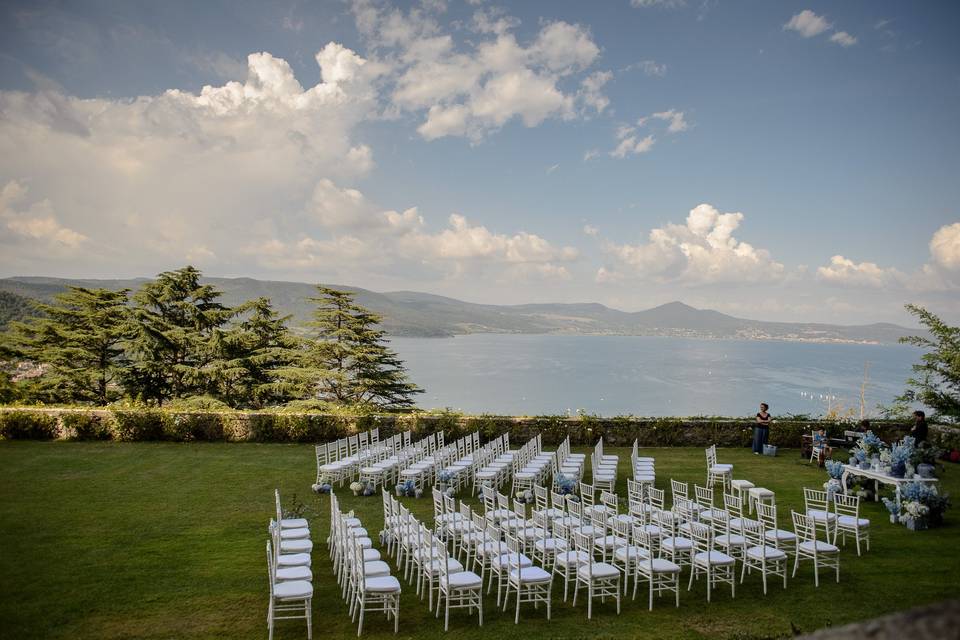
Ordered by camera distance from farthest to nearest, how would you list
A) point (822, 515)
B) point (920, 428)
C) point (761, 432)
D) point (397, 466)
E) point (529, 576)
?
point (761, 432)
point (397, 466)
point (920, 428)
point (822, 515)
point (529, 576)

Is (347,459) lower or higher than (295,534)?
lower

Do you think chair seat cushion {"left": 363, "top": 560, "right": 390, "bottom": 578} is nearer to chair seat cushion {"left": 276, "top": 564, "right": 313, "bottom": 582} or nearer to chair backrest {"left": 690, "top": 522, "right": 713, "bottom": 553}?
chair seat cushion {"left": 276, "top": 564, "right": 313, "bottom": 582}

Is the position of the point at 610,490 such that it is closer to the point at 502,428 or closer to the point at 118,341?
the point at 502,428

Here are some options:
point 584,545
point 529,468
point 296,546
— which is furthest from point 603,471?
point 296,546

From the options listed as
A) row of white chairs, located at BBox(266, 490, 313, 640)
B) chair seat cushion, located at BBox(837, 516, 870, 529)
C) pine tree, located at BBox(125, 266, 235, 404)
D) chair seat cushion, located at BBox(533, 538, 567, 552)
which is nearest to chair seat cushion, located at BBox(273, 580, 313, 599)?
row of white chairs, located at BBox(266, 490, 313, 640)

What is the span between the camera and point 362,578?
626 centimetres

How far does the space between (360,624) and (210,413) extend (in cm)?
1292

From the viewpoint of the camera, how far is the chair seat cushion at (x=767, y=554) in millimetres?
7430

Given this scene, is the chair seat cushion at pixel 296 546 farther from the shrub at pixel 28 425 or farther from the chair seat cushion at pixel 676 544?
the shrub at pixel 28 425

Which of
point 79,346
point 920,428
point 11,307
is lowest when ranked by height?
point 920,428

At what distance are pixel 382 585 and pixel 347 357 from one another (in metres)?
24.1

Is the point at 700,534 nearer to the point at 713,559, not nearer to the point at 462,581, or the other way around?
the point at 713,559

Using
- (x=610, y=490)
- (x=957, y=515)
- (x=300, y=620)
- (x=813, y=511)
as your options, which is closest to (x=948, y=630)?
(x=300, y=620)

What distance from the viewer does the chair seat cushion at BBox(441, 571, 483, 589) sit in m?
6.44
